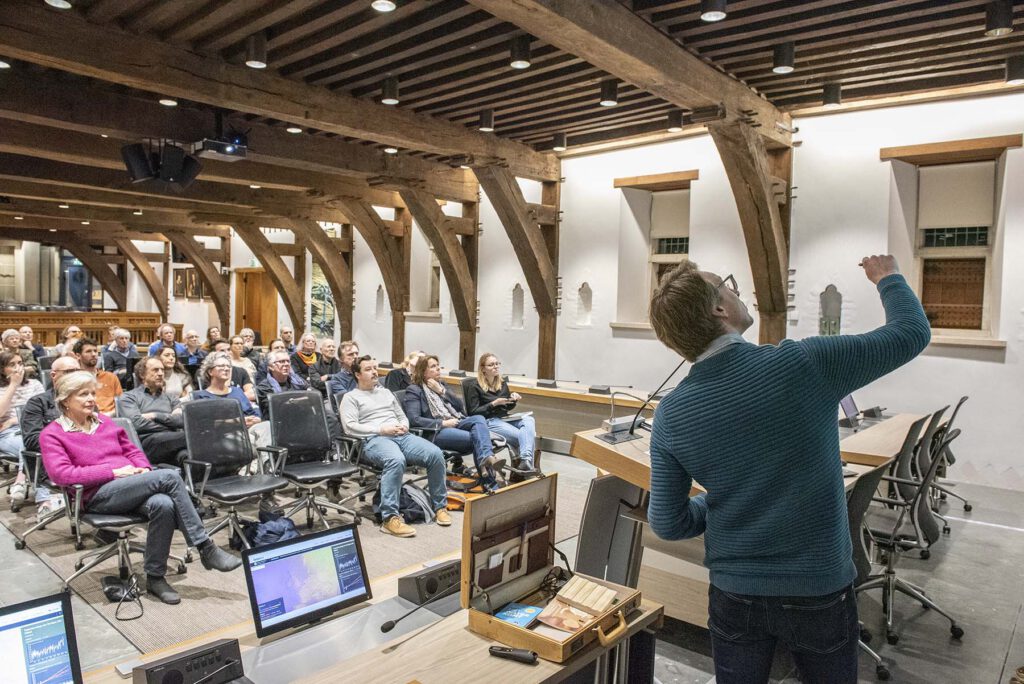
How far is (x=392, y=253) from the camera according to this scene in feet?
36.6

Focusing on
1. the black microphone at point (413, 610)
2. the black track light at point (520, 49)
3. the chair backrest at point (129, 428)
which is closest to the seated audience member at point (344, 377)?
the chair backrest at point (129, 428)

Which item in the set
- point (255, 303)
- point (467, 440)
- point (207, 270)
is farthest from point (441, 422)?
point (255, 303)

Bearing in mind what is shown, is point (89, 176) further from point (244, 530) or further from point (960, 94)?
point (960, 94)

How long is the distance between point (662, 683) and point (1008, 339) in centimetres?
504

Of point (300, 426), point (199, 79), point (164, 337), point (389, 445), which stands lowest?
point (389, 445)

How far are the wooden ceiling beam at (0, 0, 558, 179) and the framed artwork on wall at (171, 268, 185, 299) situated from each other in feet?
40.4

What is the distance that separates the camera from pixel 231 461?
4699 mm

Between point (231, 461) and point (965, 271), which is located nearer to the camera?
point (231, 461)

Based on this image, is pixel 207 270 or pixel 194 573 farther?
pixel 207 270

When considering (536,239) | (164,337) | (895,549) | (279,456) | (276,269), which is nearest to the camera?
(895,549)

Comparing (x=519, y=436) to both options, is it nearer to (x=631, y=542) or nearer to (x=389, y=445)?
(x=389, y=445)

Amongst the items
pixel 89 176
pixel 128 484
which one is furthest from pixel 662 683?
pixel 89 176

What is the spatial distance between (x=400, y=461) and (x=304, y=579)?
110 inches

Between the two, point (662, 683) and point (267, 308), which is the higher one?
point (267, 308)
